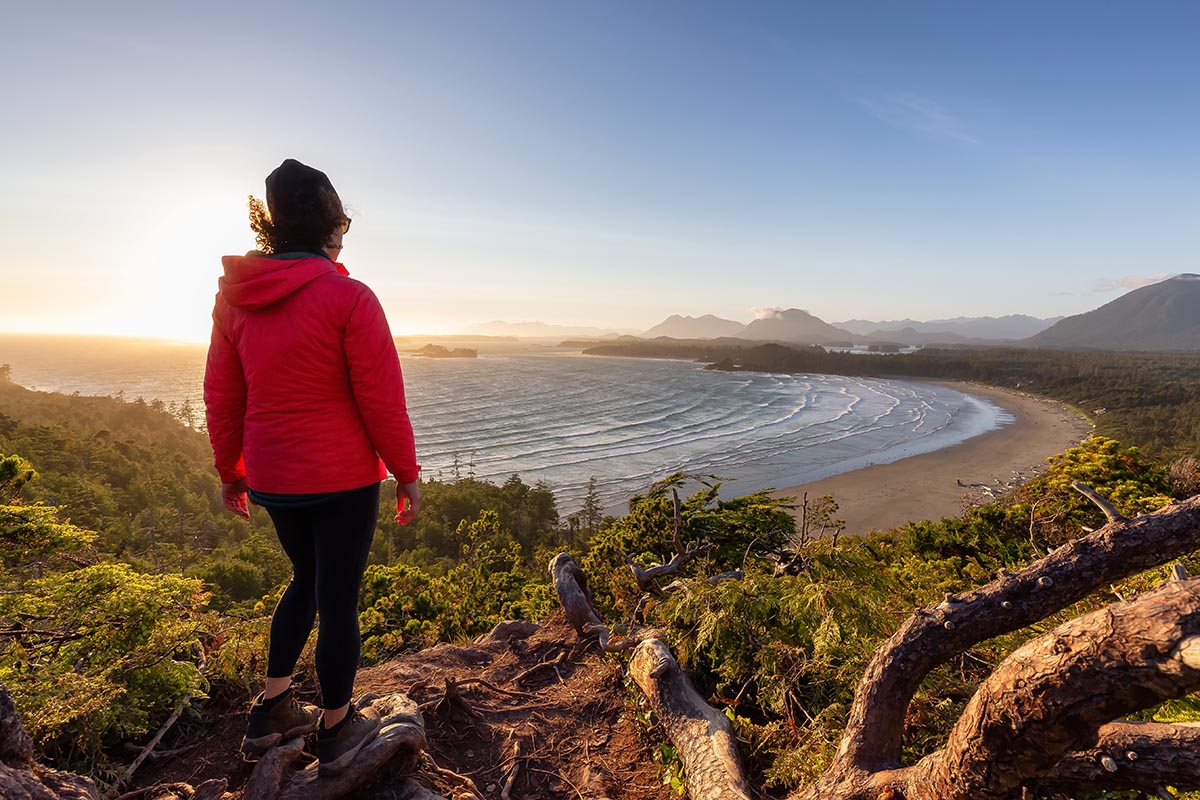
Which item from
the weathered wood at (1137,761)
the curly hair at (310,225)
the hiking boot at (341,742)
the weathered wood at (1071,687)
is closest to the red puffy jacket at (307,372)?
the curly hair at (310,225)

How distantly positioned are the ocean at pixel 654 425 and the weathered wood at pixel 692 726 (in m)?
16.0

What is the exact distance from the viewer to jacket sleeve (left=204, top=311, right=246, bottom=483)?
1.83 metres

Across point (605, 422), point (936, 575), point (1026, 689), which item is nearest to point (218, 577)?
point (936, 575)

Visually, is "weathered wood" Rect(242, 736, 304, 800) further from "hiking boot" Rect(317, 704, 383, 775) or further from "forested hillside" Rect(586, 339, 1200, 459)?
"forested hillside" Rect(586, 339, 1200, 459)

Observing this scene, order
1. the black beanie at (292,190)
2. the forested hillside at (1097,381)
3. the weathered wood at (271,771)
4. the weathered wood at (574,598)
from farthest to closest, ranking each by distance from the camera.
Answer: the forested hillside at (1097,381)
the weathered wood at (574,598)
the weathered wood at (271,771)
the black beanie at (292,190)

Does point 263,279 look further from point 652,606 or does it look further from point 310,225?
point 652,606

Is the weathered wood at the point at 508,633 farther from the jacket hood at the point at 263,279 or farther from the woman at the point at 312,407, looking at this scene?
the jacket hood at the point at 263,279

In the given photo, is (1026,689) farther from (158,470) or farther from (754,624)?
(158,470)

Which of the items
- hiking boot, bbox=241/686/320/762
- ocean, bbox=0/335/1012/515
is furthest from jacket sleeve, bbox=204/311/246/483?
ocean, bbox=0/335/1012/515

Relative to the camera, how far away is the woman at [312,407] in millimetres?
1688

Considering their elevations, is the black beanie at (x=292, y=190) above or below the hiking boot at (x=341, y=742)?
above

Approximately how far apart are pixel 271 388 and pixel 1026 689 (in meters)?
2.29

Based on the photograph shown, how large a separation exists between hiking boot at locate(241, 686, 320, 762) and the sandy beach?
14288 mm

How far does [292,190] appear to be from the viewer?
5.82ft
